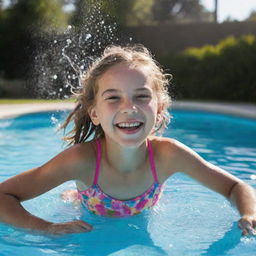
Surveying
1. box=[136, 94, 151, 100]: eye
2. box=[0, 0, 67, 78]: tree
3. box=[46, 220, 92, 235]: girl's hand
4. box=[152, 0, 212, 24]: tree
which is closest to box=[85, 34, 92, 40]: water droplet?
box=[0, 0, 67, 78]: tree

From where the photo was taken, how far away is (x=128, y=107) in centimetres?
243

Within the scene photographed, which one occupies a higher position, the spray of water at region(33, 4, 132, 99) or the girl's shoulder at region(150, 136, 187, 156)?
the spray of water at region(33, 4, 132, 99)

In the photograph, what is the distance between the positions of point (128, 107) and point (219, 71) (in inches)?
471

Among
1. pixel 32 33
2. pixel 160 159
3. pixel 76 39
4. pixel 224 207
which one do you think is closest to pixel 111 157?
pixel 160 159

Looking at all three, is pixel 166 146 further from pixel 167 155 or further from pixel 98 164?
pixel 98 164

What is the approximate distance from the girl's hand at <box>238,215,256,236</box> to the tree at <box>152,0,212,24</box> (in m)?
32.3

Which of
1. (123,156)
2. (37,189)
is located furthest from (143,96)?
(37,189)

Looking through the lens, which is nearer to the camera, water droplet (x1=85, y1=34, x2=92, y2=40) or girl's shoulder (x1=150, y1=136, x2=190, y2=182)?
girl's shoulder (x1=150, y1=136, x2=190, y2=182)

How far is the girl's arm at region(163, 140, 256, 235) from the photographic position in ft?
8.36

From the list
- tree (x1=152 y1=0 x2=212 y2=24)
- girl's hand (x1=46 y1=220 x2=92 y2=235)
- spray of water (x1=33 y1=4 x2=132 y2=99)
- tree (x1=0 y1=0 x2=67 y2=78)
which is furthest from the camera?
tree (x1=152 y1=0 x2=212 y2=24)

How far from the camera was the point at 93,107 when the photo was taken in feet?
9.06

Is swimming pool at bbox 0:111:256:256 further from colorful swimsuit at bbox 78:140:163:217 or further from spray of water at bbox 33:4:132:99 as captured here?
spray of water at bbox 33:4:132:99

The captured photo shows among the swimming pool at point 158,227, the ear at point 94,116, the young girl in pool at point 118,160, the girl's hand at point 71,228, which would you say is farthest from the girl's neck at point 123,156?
the girl's hand at point 71,228

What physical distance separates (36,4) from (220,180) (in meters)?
15.6
